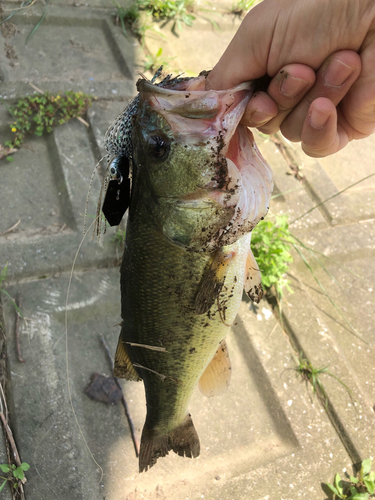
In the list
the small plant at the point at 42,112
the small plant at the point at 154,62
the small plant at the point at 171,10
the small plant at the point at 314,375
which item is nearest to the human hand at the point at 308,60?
the small plant at the point at 314,375

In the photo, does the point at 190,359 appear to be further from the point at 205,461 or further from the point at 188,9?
the point at 188,9

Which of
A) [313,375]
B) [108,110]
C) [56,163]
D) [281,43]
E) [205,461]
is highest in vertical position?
[281,43]

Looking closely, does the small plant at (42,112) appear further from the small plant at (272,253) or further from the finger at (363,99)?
the finger at (363,99)

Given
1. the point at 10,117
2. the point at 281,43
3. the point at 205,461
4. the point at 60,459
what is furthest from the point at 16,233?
the point at 281,43

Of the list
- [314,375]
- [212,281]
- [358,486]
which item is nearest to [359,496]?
[358,486]

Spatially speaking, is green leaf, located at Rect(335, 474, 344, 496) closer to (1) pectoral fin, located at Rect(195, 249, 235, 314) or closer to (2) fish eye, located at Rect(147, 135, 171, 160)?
(1) pectoral fin, located at Rect(195, 249, 235, 314)

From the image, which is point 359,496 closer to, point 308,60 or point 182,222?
point 182,222

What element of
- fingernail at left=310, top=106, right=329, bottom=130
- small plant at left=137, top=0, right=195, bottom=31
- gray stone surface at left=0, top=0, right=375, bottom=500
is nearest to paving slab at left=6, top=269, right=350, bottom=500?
gray stone surface at left=0, top=0, right=375, bottom=500
